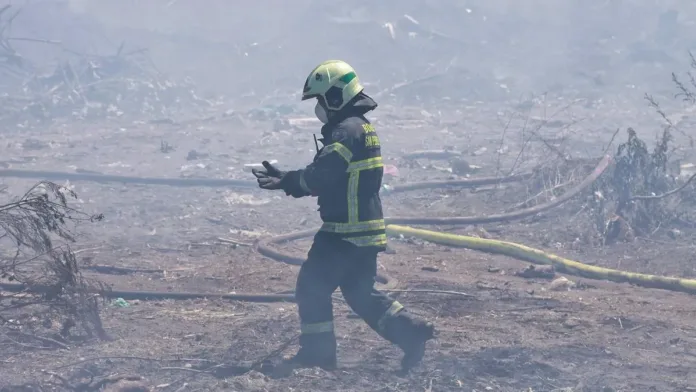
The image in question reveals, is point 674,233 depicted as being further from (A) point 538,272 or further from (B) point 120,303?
(B) point 120,303

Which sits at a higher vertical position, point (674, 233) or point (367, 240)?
point (367, 240)

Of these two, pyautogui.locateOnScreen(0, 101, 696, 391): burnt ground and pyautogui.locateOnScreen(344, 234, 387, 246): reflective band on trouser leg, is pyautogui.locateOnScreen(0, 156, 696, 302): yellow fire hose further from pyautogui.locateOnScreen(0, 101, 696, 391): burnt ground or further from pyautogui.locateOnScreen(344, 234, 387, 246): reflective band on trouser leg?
pyautogui.locateOnScreen(344, 234, 387, 246): reflective band on trouser leg

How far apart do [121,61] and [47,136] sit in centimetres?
601

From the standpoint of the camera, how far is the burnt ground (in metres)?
4.43

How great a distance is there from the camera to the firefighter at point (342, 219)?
13.9 ft

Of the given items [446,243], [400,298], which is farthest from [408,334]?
[446,243]

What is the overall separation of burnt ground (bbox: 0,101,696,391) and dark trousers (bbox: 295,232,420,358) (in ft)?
0.72

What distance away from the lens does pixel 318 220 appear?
902 cm

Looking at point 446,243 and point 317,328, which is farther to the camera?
point 446,243

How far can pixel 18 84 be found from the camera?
63.7 ft

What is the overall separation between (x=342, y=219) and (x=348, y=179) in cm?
23

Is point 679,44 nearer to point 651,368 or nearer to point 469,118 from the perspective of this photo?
point 469,118

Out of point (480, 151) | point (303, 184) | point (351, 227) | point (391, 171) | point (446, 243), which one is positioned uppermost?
point (480, 151)

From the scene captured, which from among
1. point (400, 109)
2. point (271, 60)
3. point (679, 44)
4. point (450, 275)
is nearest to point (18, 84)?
point (271, 60)
